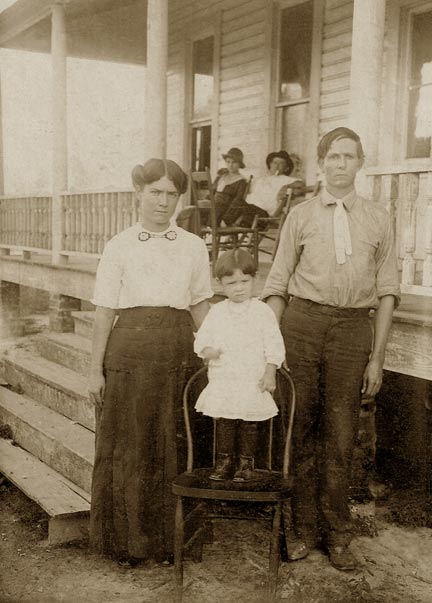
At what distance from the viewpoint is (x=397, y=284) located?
324cm

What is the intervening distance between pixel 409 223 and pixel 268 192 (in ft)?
10.4

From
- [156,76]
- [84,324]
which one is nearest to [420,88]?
[156,76]

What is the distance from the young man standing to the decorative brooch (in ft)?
1.75

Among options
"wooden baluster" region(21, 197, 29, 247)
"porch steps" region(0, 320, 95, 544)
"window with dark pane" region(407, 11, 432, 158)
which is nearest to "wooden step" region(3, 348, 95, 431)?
"porch steps" region(0, 320, 95, 544)

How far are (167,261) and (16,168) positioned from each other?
20.4 m

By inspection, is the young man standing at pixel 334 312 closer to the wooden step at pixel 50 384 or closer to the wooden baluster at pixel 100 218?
the wooden step at pixel 50 384

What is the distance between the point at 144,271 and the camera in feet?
10.7

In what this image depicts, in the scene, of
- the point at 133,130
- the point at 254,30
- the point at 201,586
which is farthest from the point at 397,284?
the point at 133,130

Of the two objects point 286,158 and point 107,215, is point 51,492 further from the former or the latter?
point 286,158

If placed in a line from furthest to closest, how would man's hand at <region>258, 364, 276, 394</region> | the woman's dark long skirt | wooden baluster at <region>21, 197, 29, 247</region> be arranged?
wooden baluster at <region>21, 197, 29, 247</region> → the woman's dark long skirt → man's hand at <region>258, 364, 276, 394</region>

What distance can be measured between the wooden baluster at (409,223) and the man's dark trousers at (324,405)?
3.37ft

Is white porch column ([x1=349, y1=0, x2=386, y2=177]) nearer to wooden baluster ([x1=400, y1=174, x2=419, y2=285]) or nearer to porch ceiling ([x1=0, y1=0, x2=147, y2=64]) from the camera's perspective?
wooden baluster ([x1=400, y1=174, x2=419, y2=285])

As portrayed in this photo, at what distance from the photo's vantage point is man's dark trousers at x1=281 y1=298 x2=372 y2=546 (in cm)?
325

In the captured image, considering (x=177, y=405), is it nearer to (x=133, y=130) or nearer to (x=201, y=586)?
(x=201, y=586)
